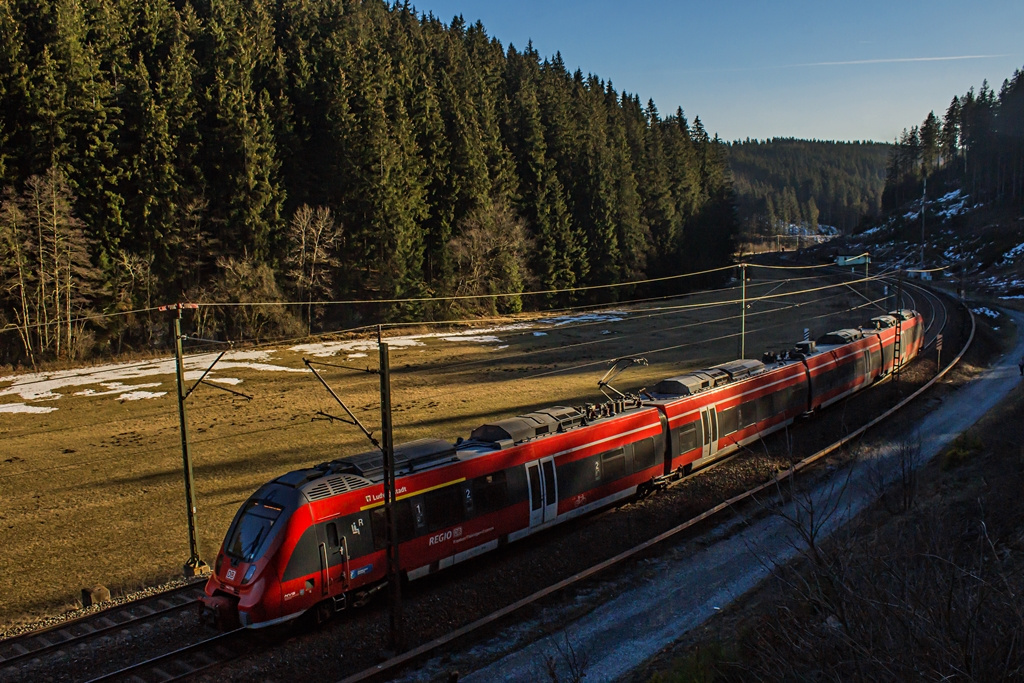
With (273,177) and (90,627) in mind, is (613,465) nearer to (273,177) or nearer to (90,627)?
(90,627)

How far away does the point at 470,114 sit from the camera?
2736 inches

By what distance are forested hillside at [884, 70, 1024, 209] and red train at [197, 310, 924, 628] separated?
4594 inches

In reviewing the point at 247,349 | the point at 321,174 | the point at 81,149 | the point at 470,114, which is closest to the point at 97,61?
the point at 81,149

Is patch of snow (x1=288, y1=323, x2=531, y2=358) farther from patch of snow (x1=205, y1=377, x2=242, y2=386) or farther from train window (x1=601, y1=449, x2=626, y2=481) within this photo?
train window (x1=601, y1=449, x2=626, y2=481)

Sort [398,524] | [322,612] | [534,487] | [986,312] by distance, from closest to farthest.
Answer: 1. [322,612]
2. [398,524]
3. [534,487]
4. [986,312]

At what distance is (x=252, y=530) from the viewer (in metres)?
13.8

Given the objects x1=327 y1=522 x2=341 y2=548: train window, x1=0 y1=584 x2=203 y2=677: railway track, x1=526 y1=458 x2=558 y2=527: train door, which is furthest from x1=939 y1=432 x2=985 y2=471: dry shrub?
x1=0 y1=584 x2=203 y2=677: railway track

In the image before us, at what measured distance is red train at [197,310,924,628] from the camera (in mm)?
13406

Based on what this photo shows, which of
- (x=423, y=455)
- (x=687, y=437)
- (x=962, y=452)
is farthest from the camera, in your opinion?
(x=962, y=452)

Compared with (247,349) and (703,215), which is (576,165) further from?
(247,349)

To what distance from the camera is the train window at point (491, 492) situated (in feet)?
53.9

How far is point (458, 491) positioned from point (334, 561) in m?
3.23

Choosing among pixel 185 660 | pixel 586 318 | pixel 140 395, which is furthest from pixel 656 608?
pixel 586 318

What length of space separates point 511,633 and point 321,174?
178ft
